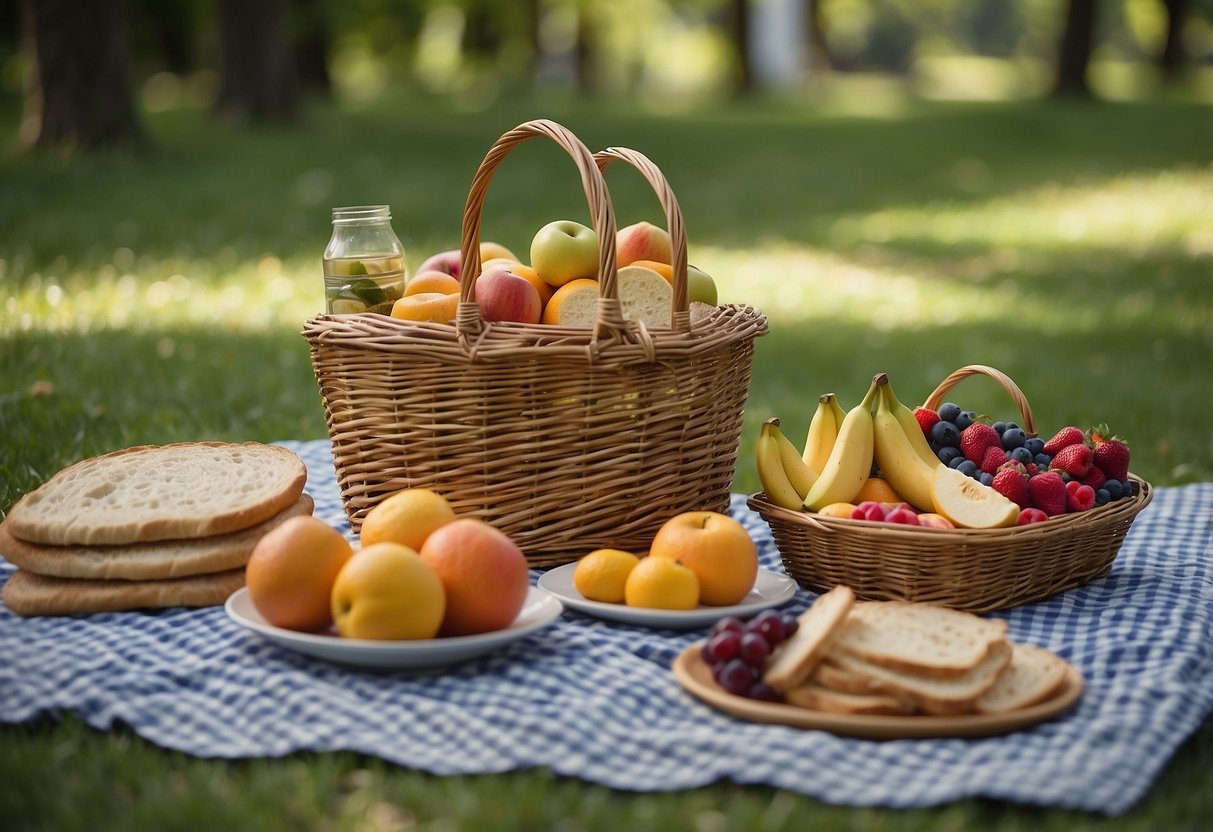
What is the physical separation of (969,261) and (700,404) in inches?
256

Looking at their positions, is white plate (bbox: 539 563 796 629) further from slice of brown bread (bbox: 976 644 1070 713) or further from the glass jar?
the glass jar

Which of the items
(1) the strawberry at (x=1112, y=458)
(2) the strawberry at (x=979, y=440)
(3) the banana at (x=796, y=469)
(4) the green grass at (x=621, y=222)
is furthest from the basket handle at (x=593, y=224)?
(1) the strawberry at (x=1112, y=458)

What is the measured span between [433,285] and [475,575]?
1114 millimetres

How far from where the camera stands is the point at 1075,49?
20.5 metres

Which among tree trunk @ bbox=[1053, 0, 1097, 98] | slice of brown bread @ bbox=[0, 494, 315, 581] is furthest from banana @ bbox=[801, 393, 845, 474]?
tree trunk @ bbox=[1053, 0, 1097, 98]

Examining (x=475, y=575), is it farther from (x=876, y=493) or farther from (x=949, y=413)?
(x=949, y=413)

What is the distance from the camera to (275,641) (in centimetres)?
266

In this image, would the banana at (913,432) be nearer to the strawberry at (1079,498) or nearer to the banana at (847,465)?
the banana at (847,465)

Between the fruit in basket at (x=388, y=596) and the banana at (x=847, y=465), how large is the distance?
1075 millimetres

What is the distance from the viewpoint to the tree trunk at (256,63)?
1464cm

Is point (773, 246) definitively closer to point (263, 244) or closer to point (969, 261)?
point (969, 261)

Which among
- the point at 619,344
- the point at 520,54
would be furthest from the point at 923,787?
the point at 520,54

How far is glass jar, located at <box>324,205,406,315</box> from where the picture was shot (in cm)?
347

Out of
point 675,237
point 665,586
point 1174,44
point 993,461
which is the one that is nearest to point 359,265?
point 675,237
